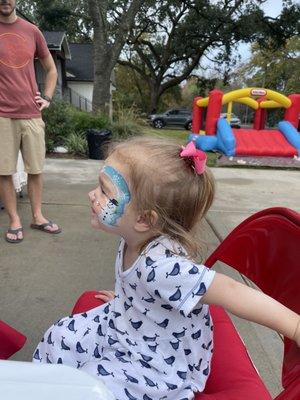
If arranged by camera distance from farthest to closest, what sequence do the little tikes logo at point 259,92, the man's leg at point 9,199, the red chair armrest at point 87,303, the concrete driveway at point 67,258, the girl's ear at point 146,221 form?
the little tikes logo at point 259,92, the man's leg at point 9,199, the concrete driveway at point 67,258, the red chair armrest at point 87,303, the girl's ear at point 146,221

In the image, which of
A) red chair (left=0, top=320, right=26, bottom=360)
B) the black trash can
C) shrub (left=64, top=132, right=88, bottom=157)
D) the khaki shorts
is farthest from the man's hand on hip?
shrub (left=64, top=132, right=88, bottom=157)

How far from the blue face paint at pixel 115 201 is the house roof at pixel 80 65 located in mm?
28140

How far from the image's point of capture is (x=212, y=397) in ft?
4.55

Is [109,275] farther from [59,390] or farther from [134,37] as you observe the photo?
[134,37]

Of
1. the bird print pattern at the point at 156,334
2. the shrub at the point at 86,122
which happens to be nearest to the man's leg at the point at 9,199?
the bird print pattern at the point at 156,334

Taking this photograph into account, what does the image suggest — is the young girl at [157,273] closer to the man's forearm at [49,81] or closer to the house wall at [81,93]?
the man's forearm at [49,81]

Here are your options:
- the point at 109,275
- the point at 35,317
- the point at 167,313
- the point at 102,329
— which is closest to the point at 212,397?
the point at 167,313

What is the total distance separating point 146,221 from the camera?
1.34m

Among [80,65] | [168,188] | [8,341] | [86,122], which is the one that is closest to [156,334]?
[168,188]

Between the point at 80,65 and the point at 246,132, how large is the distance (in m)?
21.8

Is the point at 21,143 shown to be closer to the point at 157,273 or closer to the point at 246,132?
the point at 157,273

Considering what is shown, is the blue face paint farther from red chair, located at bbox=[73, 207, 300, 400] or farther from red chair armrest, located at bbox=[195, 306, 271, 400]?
red chair armrest, located at bbox=[195, 306, 271, 400]

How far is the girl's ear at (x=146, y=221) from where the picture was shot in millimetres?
1318

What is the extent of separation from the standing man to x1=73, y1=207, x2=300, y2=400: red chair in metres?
2.28
